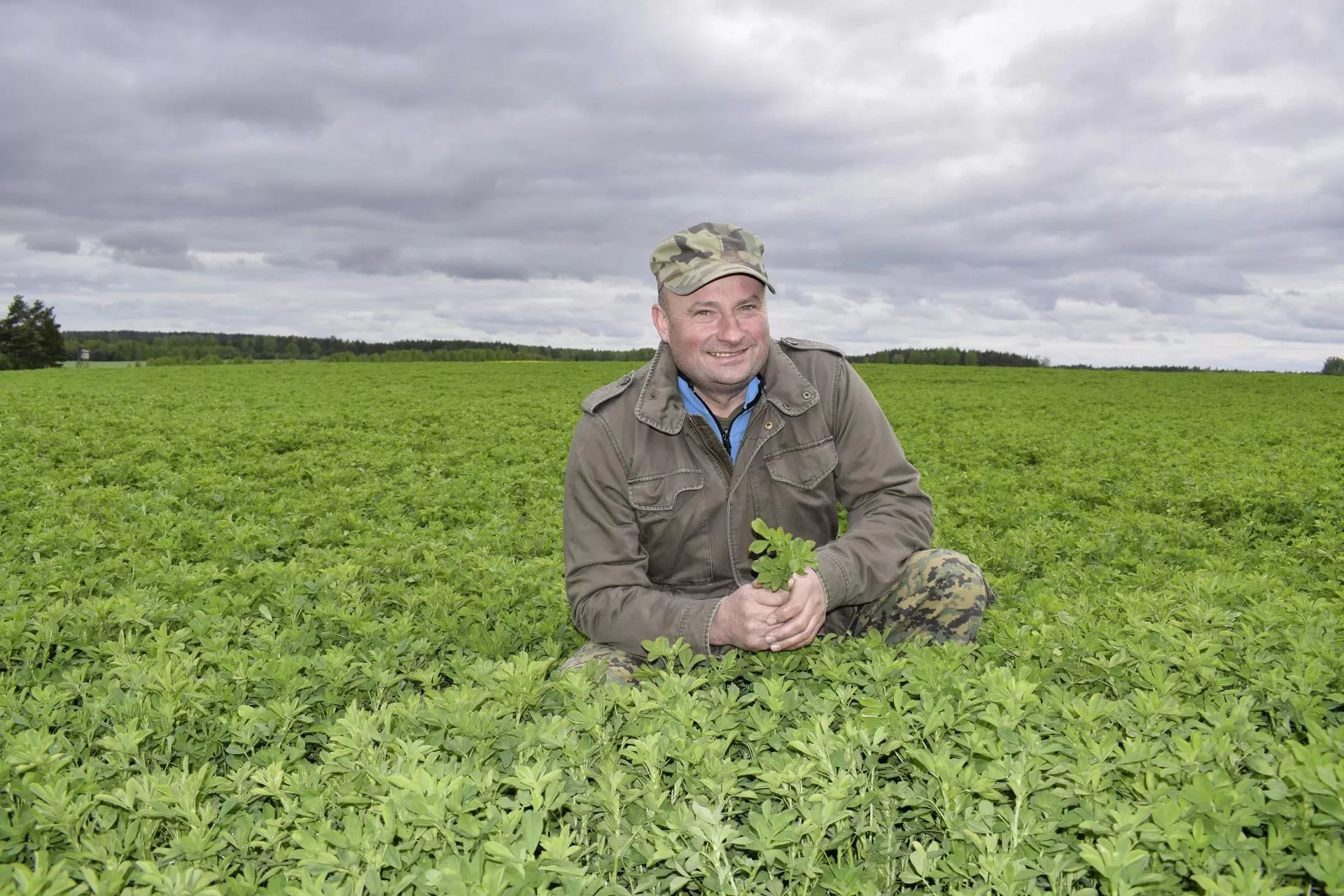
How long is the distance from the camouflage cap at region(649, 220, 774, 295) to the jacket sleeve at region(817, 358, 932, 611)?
80 cm

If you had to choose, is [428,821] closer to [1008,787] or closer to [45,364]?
[1008,787]

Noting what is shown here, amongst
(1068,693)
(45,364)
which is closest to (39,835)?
(1068,693)

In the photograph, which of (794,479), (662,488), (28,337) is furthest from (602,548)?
(28,337)

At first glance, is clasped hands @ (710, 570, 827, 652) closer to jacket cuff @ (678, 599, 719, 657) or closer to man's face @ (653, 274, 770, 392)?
jacket cuff @ (678, 599, 719, 657)

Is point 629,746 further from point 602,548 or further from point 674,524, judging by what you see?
point 674,524

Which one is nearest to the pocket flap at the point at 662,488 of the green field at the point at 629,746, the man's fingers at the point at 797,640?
the green field at the point at 629,746

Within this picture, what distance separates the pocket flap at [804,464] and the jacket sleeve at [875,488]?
3.8 inches

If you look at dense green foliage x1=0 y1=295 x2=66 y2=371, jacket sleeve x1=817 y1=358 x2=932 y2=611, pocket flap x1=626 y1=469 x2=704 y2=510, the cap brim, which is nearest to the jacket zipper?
pocket flap x1=626 y1=469 x2=704 y2=510

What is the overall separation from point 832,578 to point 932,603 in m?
0.79

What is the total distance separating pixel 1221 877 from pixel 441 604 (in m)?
4.48

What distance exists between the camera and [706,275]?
399 centimetres

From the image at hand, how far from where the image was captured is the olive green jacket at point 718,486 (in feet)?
14.1

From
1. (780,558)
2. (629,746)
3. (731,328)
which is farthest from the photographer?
(731,328)

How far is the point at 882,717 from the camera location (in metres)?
2.74
